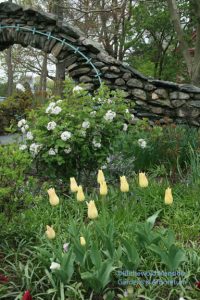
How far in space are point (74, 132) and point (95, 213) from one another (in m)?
1.94

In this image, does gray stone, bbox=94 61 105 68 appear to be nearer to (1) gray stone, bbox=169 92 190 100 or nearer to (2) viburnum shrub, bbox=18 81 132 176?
(1) gray stone, bbox=169 92 190 100

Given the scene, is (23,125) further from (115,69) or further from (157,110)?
(157,110)

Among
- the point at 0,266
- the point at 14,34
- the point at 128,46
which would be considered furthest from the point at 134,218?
the point at 128,46

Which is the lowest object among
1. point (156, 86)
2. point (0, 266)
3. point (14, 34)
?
point (0, 266)

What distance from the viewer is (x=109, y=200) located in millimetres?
3408

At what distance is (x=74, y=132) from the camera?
3971mm

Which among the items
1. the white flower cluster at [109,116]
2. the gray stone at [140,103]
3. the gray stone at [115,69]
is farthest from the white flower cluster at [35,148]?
the gray stone at [115,69]

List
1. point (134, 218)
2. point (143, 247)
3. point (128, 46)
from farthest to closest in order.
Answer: point (128, 46) < point (134, 218) < point (143, 247)

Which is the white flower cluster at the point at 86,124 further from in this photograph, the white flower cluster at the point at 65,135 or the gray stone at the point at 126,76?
the gray stone at the point at 126,76

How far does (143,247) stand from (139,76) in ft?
19.1

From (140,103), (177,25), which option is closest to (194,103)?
(140,103)

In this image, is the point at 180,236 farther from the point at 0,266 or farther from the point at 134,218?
the point at 0,266

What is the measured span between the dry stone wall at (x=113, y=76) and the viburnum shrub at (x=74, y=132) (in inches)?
127

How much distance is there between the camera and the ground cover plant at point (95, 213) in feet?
7.15
